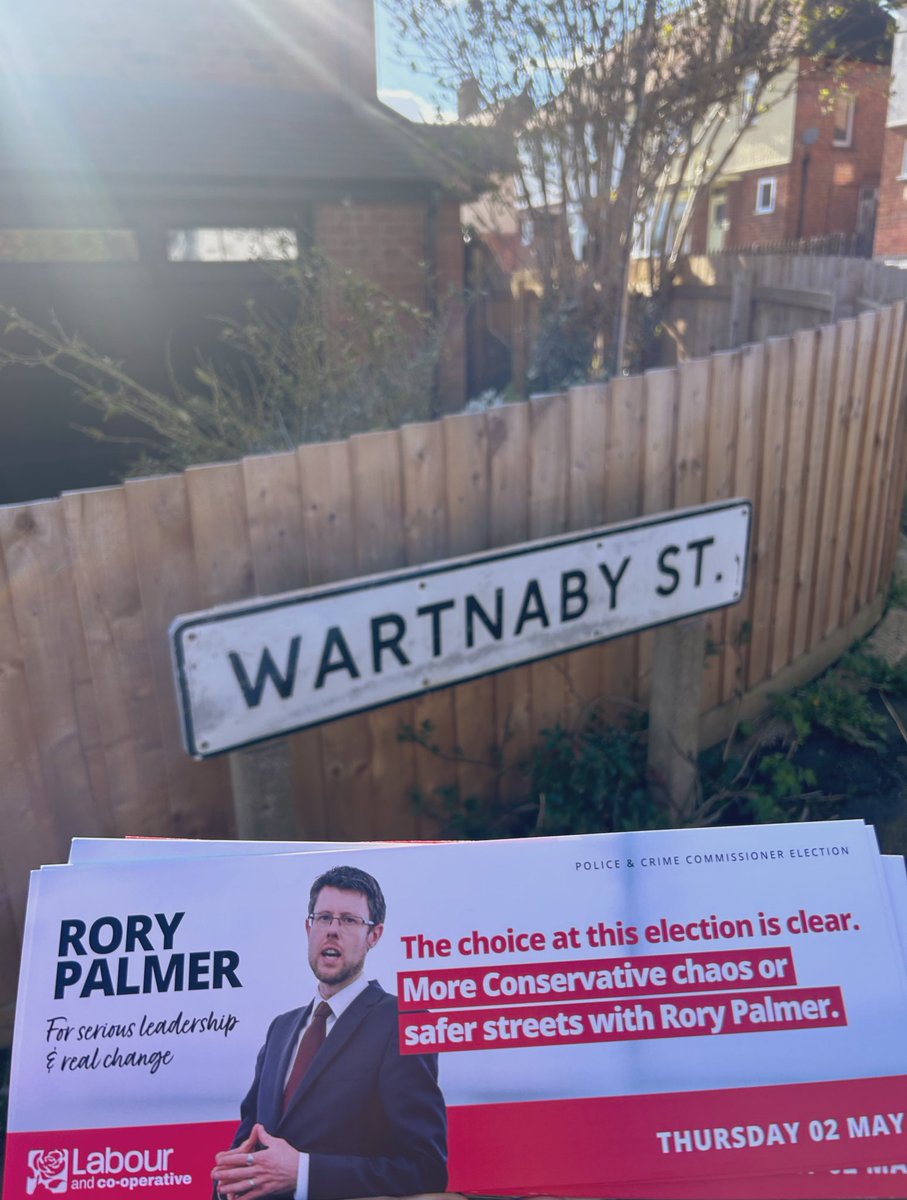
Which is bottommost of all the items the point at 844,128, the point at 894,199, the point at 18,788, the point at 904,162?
the point at 18,788

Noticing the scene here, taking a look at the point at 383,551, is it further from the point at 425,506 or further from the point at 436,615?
the point at 436,615

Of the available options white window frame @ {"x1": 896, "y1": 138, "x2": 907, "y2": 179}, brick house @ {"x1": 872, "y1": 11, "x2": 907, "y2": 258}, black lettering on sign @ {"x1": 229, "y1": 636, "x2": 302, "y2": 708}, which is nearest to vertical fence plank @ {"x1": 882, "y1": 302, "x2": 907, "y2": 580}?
black lettering on sign @ {"x1": 229, "y1": 636, "x2": 302, "y2": 708}

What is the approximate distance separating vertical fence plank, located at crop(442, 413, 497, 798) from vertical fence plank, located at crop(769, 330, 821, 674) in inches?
58.7

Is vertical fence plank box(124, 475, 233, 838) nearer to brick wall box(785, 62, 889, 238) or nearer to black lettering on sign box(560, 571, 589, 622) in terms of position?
black lettering on sign box(560, 571, 589, 622)

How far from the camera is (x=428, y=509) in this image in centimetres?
273

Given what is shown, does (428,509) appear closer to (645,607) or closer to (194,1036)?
(645,607)

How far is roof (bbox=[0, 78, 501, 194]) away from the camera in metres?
A: 7.03

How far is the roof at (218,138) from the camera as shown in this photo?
7.03 metres

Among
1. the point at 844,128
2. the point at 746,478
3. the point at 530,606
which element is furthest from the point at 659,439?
the point at 844,128

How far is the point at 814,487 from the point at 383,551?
2117mm

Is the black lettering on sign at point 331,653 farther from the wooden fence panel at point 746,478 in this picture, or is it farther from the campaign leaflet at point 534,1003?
the wooden fence panel at point 746,478

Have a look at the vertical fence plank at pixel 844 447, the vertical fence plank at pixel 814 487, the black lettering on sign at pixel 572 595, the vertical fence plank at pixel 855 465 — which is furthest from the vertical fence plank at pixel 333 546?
the vertical fence plank at pixel 855 465

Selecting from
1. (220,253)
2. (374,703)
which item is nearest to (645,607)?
(374,703)

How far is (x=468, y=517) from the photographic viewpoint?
2826mm
